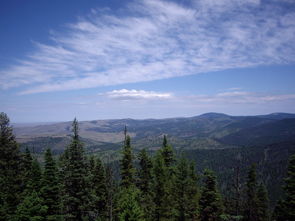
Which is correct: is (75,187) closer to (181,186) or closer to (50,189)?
(50,189)

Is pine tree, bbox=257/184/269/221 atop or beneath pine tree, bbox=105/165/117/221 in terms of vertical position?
beneath

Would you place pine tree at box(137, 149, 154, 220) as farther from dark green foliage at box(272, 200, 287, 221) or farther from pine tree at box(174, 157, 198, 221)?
dark green foliage at box(272, 200, 287, 221)

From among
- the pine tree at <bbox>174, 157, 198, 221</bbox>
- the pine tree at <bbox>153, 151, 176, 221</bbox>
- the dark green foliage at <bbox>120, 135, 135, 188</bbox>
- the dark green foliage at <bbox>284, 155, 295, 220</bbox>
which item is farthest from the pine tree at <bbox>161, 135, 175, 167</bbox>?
the dark green foliage at <bbox>284, 155, 295, 220</bbox>

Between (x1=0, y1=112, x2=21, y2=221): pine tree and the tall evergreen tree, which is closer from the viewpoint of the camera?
(x1=0, y1=112, x2=21, y2=221): pine tree

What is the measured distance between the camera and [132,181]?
34.3 metres

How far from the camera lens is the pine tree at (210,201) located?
31.3 m

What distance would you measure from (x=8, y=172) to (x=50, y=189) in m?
6.04

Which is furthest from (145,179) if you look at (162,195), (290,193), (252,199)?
(252,199)

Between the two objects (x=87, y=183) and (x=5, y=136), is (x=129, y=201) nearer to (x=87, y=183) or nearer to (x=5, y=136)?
(x=87, y=183)

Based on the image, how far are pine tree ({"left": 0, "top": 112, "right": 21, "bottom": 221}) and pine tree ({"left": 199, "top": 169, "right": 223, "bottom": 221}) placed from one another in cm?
2324

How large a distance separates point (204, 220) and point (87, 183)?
57.5 feet

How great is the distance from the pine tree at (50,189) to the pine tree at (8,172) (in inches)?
111

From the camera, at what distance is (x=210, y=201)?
32125 mm

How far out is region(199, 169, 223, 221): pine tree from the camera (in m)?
31.3
